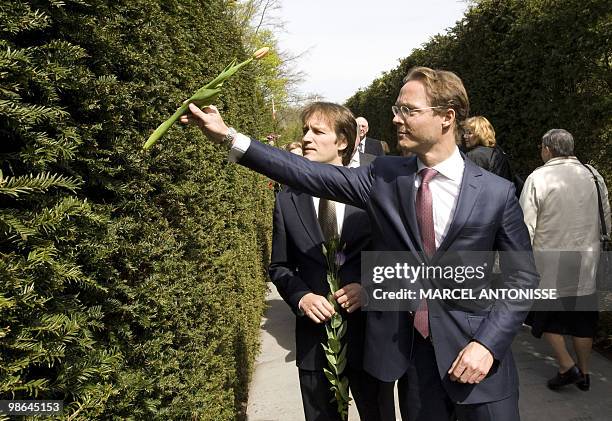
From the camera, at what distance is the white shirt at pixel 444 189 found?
2.25m

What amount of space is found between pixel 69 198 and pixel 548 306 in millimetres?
4706

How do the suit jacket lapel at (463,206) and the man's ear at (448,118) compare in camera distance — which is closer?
the suit jacket lapel at (463,206)

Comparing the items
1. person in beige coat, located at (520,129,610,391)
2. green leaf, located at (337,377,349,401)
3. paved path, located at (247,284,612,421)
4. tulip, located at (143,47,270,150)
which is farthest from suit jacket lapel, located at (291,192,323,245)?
person in beige coat, located at (520,129,610,391)

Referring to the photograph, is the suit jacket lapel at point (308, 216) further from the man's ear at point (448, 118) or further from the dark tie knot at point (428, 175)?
the man's ear at point (448, 118)

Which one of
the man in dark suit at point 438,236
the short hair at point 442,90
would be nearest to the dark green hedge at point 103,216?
the man in dark suit at point 438,236

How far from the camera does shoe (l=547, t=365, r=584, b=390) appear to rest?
4516 millimetres

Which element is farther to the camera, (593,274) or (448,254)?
(593,274)

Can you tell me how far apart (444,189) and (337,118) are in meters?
0.86

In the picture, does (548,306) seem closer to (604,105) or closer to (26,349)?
(604,105)

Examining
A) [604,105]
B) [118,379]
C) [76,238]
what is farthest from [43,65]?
[604,105]

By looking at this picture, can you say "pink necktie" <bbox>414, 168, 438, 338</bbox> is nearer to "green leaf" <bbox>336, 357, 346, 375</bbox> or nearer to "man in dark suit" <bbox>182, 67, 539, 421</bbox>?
"man in dark suit" <bbox>182, 67, 539, 421</bbox>

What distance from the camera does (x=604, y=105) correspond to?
4.98m

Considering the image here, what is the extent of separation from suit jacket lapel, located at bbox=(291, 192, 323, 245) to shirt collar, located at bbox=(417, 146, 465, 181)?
0.75 m

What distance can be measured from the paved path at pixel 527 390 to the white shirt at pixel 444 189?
2613 mm
